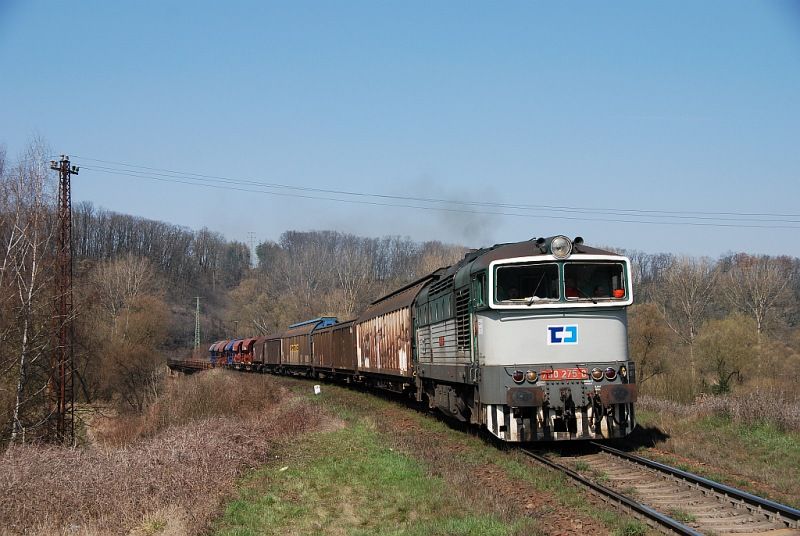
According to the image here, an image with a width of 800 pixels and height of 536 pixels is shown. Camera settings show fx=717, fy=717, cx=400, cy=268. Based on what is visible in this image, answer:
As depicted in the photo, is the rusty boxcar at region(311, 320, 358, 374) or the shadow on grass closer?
the shadow on grass

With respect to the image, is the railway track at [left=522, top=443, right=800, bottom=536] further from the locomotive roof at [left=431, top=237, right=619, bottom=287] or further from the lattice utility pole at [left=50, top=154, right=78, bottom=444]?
the lattice utility pole at [left=50, top=154, right=78, bottom=444]

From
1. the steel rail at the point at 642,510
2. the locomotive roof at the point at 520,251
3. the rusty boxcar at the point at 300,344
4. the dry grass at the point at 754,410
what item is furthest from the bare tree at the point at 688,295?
the steel rail at the point at 642,510

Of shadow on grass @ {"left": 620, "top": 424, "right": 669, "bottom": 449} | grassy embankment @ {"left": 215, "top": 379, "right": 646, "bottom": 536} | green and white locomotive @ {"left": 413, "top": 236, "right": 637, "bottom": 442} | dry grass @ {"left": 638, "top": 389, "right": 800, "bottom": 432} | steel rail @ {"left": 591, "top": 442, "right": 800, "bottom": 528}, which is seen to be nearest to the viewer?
steel rail @ {"left": 591, "top": 442, "right": 800, "bottom": 528}

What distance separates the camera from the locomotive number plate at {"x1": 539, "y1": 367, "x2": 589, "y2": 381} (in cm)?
1216

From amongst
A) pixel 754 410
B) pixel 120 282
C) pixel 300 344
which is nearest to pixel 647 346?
pixel 300 344

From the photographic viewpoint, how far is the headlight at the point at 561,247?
12680 millimetres

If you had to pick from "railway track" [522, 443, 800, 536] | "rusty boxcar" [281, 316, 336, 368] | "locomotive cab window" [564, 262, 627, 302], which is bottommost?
"railway track" [522, 443, 800, 536]

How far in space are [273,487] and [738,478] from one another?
6958 millimetres

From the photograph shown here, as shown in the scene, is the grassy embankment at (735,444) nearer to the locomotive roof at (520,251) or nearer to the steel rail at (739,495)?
the steel rail at (739,495)

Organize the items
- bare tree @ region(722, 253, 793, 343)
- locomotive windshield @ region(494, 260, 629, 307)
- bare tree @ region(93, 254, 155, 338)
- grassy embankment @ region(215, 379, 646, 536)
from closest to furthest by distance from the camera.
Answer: grassy embankment @ region(215, 379, 646, 536) < locomotive windshield @ region(494, 260, 629, 307) < bare tree @ region(722, 253, 793, 343) < bare tree @ region(93, 254, 155, 338)

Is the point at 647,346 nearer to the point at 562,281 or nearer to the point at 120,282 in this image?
the point at 562,281

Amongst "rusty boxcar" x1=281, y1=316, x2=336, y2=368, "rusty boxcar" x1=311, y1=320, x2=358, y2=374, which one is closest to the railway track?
"rusty boxcar" x1=311, y1=320, x2=358, y2=374

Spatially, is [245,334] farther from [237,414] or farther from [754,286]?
[237,414]

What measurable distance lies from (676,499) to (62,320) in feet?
79.8
